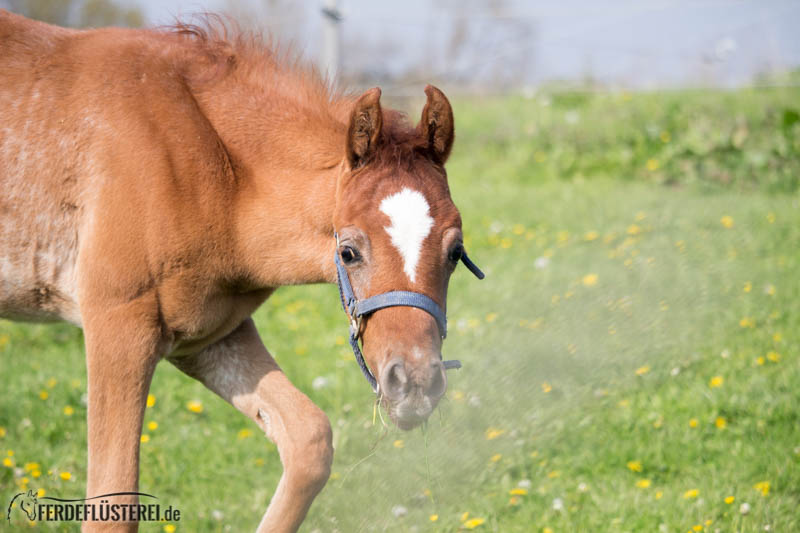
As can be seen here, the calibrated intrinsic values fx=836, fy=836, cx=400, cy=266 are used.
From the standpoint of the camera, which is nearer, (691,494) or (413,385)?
(413,385)

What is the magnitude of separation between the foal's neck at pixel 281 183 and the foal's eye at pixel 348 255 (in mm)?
235

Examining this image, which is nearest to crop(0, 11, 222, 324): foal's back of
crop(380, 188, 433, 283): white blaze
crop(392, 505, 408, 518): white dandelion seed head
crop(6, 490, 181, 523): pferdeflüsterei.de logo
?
crop(380, 188, 433, 283): white blaze

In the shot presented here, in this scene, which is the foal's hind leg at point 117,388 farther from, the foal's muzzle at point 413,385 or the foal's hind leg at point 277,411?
the foal's muzzle at point 413,385

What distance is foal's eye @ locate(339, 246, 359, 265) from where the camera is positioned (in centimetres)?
268

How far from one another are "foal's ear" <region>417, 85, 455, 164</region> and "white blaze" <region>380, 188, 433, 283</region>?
0.97 ft

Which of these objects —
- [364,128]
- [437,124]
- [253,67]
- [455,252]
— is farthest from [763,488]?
[253,67]

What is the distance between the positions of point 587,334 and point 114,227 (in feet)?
10.7

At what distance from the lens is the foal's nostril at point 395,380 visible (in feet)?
7.80

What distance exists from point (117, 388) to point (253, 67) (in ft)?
4.27

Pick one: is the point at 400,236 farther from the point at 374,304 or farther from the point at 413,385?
the point at 413,385

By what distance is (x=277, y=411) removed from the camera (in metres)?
3.14

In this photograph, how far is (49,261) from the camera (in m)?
3.04

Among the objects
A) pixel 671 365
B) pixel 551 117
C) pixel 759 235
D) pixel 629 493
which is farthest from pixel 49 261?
pixel 551 117

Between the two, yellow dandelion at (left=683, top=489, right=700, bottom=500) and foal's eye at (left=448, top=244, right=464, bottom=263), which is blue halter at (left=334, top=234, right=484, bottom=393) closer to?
foal's eye at (left=448, top=244, right=464, bottom=263)
